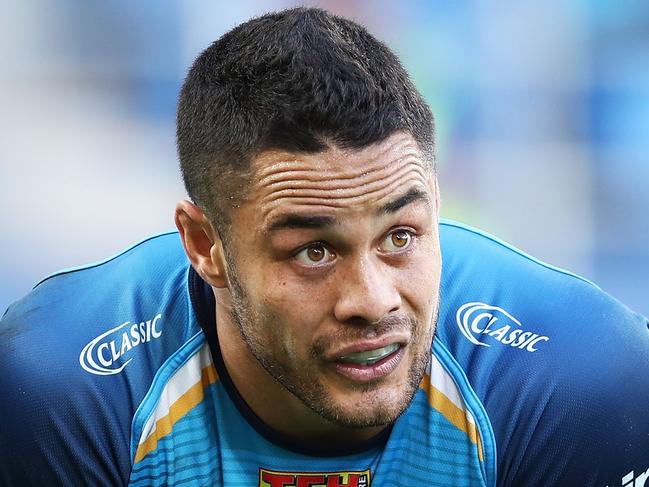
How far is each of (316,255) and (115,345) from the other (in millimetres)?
667

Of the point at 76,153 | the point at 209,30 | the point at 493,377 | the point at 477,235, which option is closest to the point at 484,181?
the point at 209,30

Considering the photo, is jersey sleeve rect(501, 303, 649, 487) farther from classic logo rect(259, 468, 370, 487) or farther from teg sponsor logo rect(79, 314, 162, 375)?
teg sponsor logo rect(79, 314, 162, 375)

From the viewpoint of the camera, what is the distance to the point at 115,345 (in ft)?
9.48

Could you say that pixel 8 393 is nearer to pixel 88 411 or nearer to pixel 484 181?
pixel 88 411

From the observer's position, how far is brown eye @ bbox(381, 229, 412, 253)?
101 inches

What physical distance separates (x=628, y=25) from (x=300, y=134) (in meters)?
4.72

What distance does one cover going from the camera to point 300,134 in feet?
8.33

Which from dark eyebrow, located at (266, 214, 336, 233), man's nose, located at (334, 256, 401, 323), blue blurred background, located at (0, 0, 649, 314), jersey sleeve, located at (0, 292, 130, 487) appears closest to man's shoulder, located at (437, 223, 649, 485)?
man's nose, located at (334, 256, 401, 323)

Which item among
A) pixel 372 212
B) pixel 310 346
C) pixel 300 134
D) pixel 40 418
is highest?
pixel 300 134

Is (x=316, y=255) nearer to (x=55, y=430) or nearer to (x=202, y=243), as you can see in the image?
(x=202, y=243)

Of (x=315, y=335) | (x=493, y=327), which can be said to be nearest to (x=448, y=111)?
(x=493, y=327)

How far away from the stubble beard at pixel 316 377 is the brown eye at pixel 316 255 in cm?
18

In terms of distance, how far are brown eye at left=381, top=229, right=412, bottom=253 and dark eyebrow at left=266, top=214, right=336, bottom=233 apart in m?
0.14

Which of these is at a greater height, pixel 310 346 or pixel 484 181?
pixel 310 346
